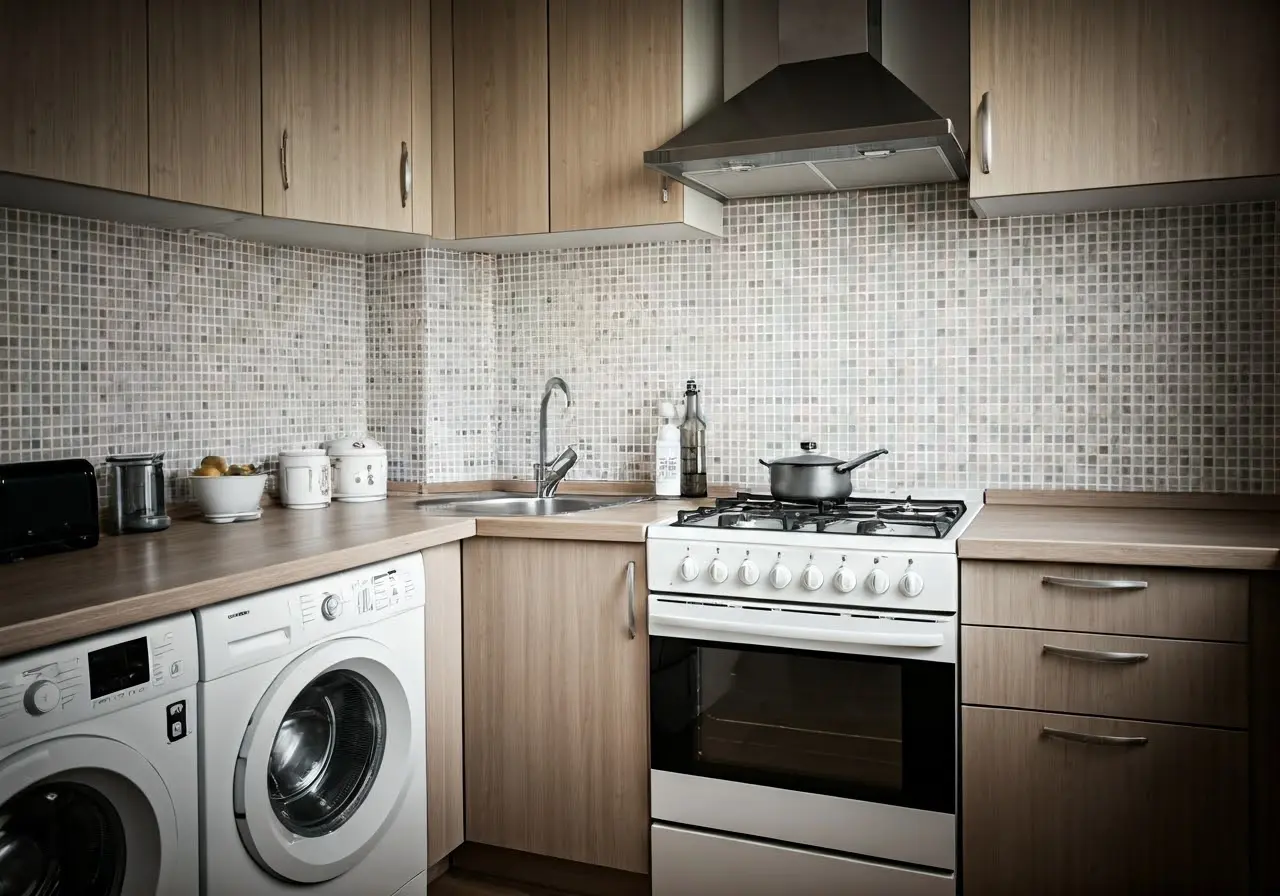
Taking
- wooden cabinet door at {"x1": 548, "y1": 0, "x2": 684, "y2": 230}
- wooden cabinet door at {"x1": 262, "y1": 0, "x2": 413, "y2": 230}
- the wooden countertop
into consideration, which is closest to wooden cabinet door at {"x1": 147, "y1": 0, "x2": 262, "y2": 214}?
wooden cabinet door at {"x1": 262, "y1": 0, "x2": 413, "y2": 230}

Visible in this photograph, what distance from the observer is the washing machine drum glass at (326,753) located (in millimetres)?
2021

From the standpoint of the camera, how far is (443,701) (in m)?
2.39

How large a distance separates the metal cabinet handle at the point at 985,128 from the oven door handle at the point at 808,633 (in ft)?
3.38

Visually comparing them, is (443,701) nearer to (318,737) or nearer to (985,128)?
(318,737)

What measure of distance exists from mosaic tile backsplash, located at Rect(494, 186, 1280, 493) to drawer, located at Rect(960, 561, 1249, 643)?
2.21 feet

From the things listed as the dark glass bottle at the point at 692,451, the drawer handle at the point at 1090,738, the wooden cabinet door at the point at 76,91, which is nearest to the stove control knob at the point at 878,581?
the drawer handle at the point at 1090,738

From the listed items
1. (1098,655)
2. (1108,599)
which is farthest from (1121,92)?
(1098,655)

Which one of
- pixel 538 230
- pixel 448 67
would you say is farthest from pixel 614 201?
pixel 448 67

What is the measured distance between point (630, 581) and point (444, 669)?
→ 1.68 ft

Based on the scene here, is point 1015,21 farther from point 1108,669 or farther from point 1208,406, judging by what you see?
point 1108,669

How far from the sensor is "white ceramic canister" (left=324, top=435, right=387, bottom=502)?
2.89 metres

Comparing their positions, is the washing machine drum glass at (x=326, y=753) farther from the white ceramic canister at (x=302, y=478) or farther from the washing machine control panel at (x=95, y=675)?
the white ceramic canister at (x=302, y=478)

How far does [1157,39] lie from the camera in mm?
2107

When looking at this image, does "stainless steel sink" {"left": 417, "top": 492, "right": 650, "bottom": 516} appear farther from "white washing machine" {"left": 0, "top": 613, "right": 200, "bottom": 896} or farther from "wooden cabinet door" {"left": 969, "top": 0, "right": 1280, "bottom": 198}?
"wooden cabinet door" {"left": 969, "top": 0, "right": 1280, "bottom": 198}
